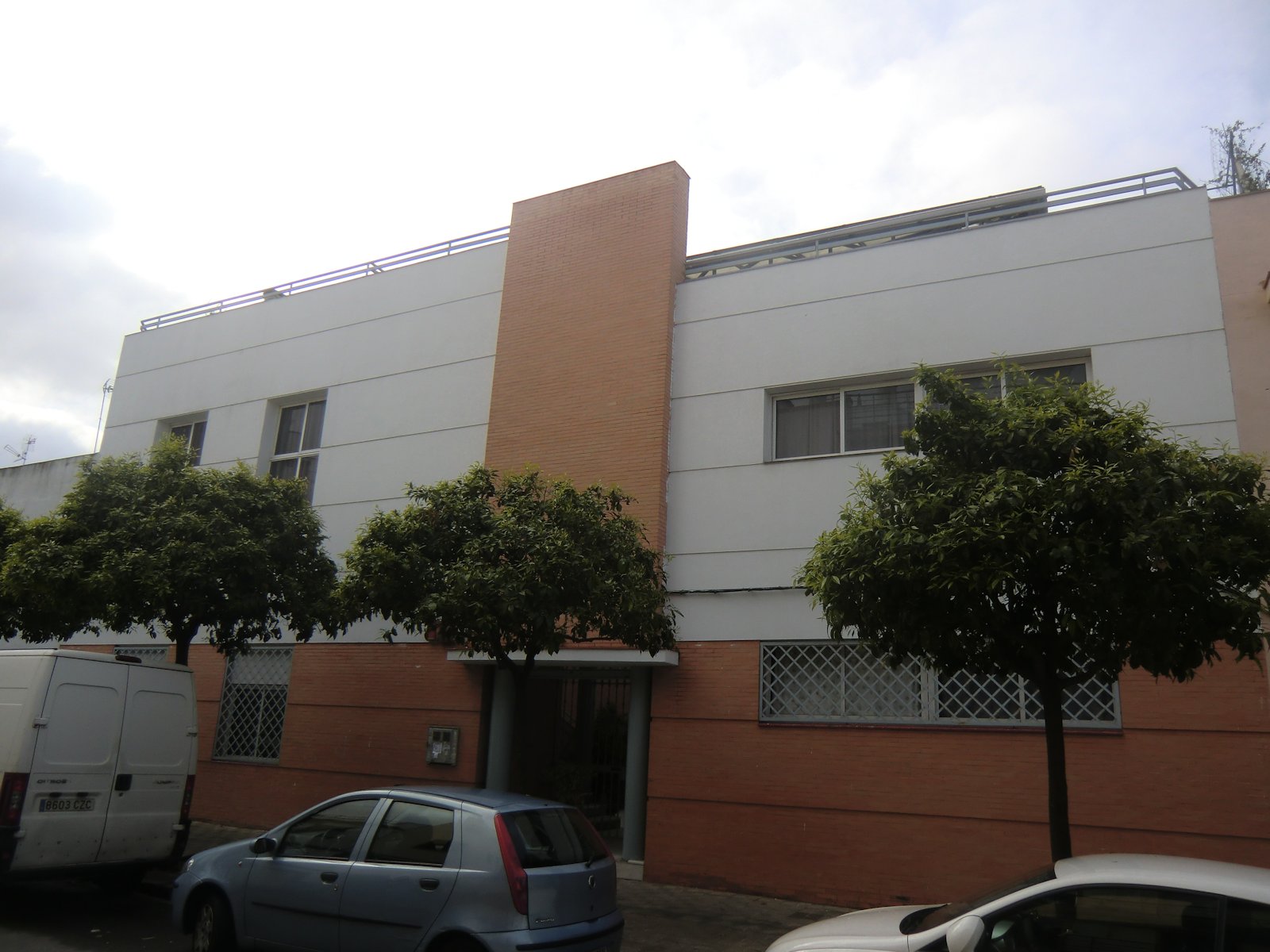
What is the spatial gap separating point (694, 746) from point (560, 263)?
6466 mm

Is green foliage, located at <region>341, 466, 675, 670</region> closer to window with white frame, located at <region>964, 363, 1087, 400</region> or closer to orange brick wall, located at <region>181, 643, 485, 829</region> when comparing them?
orange brick wall, located at <region>181, 643, 485, 829</region>

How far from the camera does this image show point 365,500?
13727mm

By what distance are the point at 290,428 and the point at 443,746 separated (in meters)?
6.01

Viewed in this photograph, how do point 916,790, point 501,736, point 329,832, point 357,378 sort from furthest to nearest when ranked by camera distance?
1. point 357,378
2. point 501,736
3. point 916,790
4. point 329,832

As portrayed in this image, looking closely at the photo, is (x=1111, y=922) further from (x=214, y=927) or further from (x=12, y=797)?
(x=12, y=797)

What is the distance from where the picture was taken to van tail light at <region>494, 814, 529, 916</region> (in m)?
5.96

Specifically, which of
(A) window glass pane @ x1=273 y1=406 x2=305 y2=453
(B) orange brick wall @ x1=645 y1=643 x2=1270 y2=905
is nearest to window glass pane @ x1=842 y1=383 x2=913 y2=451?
(B) orange brick wall @ x1=645 y1=643 x2=1270 y2=905

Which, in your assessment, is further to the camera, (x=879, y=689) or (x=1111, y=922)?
(x=879, y=689)

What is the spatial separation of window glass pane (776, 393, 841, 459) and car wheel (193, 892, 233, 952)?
23.1 ft

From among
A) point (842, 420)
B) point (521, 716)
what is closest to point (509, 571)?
point (521, 716)

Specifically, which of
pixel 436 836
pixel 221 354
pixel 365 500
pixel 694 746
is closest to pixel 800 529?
pixel 694 746

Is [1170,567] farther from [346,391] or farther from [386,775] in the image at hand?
[346,391]

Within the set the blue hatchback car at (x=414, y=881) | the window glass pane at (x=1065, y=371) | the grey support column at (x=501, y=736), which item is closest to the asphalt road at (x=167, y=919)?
the blue hatchback car at (x=414, y=881)

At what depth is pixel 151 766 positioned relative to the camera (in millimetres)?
9219
